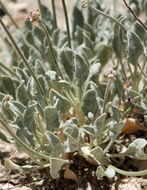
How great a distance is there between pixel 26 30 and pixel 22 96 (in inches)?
52.4

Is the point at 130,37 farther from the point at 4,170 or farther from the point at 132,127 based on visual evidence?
the point at 4,170

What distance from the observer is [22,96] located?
232 cm

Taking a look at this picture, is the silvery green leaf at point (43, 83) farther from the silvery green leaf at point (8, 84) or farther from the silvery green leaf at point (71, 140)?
the silvery green leaf at point (71, 140)

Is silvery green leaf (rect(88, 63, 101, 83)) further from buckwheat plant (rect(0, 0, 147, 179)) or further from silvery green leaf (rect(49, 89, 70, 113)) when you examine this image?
silvery green leaf (rect(49, 89, 70, 113))

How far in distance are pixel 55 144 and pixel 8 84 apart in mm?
786

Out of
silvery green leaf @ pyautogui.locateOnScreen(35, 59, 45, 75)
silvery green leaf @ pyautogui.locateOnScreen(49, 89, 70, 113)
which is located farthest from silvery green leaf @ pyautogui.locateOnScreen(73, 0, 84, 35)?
silvery green leaf @ pyautogui.locateOnScreen(49, 89, 70, 113)

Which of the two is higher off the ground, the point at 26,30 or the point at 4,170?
the point at 26,30

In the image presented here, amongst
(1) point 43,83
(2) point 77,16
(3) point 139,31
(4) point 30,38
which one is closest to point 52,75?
(1) point 43,83

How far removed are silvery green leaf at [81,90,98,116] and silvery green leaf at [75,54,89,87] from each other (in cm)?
29

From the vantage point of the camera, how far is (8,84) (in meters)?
2.53

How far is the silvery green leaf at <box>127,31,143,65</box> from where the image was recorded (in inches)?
90.7

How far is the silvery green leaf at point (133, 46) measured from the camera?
2.30 meters

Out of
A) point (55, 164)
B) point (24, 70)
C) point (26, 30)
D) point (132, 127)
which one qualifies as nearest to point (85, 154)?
point (55, 164)

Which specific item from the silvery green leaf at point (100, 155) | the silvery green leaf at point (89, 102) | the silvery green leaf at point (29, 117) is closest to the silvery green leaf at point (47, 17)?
the silvery green leaf at point (89, 102)
